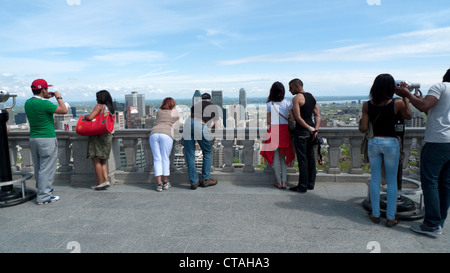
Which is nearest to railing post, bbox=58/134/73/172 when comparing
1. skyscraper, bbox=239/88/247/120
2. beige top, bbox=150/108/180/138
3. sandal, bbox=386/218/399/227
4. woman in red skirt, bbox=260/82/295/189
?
beige top, bbox=150/108/180/138

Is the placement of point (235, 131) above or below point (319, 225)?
above

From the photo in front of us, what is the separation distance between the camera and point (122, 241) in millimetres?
4066

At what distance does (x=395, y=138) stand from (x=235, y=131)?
297cm

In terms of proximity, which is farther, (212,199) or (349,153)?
(349,153)

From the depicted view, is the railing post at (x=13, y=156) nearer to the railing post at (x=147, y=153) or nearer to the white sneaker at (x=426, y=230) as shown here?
the railing post at (x=147, y=153)

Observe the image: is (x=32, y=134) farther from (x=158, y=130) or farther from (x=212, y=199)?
(x=212, y=199)

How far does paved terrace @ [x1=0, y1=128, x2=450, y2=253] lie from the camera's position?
155 inches

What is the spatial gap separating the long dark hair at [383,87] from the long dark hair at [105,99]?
176 inches

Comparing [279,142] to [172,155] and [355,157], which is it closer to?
[355,157]

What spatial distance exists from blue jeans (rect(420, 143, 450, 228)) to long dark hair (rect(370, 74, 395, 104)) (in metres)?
0.77

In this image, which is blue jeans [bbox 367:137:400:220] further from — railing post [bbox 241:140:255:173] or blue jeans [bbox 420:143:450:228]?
railing post [bbox 241:140:255:173]

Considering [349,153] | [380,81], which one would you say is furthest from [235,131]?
[380,81]

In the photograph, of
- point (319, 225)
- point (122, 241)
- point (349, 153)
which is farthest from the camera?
point (349, 153)
